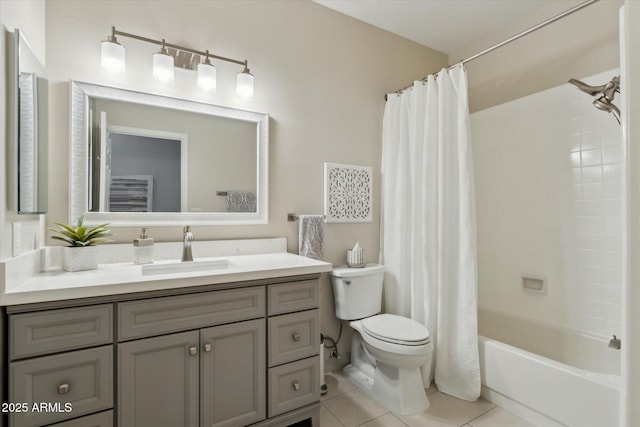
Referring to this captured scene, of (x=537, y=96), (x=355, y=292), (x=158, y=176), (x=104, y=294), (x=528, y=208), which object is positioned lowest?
(x=355, y=292)

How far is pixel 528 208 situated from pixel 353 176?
1326mm

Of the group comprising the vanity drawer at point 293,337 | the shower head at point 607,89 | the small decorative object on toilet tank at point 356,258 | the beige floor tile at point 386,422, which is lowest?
the beige floor tile at point 386,422

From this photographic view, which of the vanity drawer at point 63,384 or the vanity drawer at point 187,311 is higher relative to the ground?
the vanity drawer at point 187,311

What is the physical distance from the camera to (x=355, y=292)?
207 cm

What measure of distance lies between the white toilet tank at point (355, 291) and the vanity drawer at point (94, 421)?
4.34ft

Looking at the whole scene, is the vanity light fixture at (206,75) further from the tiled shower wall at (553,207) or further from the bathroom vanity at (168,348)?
the tiled shower wall at (553,207)

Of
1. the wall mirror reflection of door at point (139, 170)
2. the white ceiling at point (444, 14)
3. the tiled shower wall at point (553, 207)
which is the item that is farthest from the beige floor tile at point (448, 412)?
the white ceiling at point (444, 14)

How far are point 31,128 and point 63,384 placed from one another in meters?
0.98

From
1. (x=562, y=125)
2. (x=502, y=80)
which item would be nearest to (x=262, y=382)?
Answer: (x=562, y=125)

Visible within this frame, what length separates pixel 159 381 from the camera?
1.22 meters

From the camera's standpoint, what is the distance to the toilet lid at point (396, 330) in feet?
5.62

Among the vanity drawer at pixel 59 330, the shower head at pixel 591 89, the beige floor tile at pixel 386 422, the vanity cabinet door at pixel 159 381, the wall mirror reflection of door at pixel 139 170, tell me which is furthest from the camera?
the shower head at pixel 591 89

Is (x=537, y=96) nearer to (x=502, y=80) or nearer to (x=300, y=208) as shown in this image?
(x=502, y=80)

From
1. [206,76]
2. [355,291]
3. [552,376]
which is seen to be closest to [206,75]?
[206,76]
